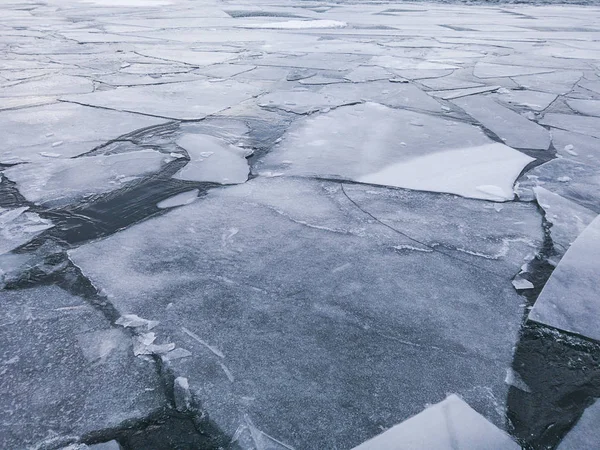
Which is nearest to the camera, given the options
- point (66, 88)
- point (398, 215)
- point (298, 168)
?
point (398, 215)

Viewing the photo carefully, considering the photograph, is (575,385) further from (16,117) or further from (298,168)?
(16,117)

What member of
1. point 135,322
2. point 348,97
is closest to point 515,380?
point 135,322

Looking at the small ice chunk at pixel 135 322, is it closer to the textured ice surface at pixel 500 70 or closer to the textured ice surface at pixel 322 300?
the textured ice surface at pixel 322 300

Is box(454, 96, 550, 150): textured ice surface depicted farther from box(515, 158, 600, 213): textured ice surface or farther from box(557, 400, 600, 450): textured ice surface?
box(557, 400, 600, 450): textured ice surface

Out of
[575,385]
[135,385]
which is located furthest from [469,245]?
[135,385]

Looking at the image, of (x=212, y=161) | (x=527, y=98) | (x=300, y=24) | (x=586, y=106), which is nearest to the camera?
(x=212, y=161)

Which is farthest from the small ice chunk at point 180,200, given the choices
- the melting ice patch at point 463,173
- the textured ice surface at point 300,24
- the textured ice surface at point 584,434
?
the textured ice surface at point 300,24

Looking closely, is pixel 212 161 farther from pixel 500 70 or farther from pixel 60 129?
pixel 500 70
